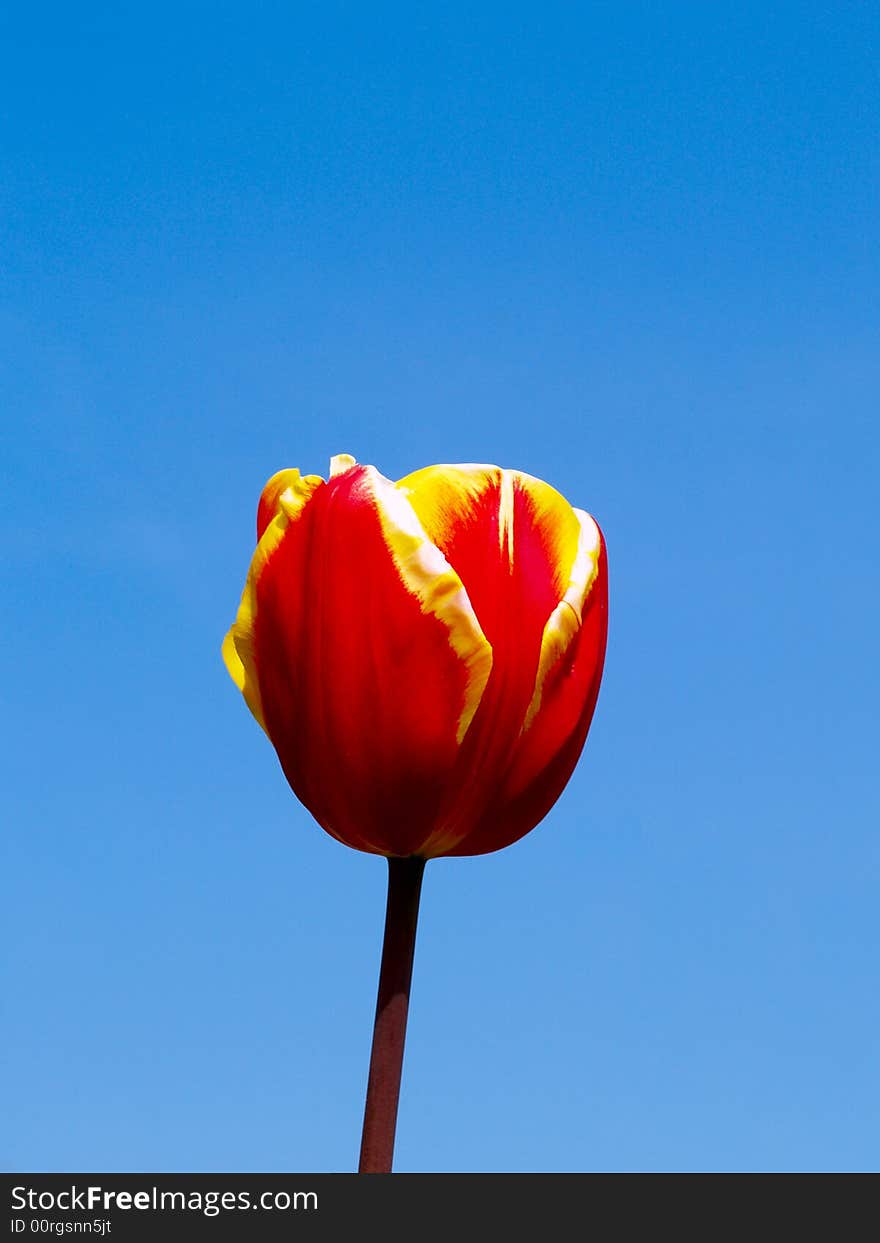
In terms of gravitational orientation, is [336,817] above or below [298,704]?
below

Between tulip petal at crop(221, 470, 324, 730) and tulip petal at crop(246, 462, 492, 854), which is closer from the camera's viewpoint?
A: tulip petal at crop(246, 462, 492, 854)

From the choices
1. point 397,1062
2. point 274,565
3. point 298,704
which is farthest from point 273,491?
point 397,1062

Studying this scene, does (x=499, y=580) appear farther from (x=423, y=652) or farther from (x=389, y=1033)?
(x=389, y=1033)

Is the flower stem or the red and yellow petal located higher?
the red and yellow petal

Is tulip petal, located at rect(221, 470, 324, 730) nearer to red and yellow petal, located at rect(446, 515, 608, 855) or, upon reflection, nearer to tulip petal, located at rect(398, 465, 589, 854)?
tulip petal, located at rect(398, 465, 589, 854)

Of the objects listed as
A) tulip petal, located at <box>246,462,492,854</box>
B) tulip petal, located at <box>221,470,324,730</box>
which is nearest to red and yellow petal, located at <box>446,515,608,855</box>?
tulip petal, located at <box>246,462,492,854</box>

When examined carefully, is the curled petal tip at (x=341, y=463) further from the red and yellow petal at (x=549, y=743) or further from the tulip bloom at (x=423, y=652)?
the red and yellow petal at (x=549, y=743)
